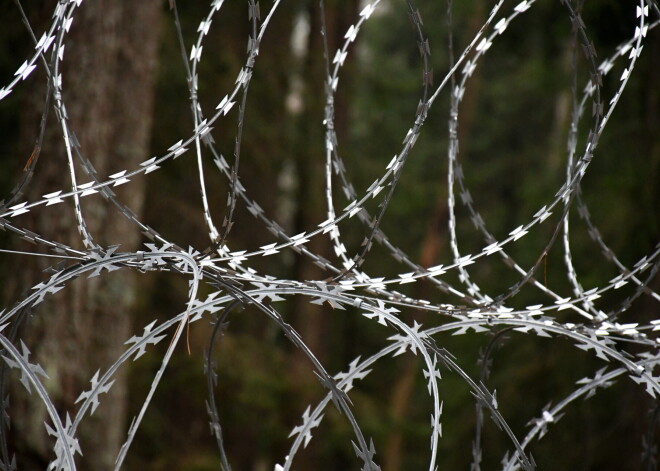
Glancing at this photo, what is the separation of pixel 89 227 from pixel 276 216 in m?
7.51

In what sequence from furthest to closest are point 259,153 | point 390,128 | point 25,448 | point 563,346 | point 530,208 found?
point 390,128, point 530,208, point 259,153, point 563,346, point 25,448

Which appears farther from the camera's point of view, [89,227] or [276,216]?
[276,216]

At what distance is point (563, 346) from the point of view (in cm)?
911

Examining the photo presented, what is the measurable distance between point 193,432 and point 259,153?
3769mm

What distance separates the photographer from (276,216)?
13.4m

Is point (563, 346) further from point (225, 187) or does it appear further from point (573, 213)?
point (225, 187)

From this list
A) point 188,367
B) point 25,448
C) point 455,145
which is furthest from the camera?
point 188,367

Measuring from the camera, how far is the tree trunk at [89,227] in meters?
5.64

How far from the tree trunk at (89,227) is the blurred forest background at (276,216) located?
1 cm

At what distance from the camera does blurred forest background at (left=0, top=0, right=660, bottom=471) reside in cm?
586

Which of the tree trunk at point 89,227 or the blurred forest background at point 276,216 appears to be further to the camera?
the blurred forest background at point 276,216

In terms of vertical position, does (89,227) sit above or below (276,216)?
above

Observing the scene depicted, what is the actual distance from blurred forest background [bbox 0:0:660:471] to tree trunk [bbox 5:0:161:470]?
0.04 ft

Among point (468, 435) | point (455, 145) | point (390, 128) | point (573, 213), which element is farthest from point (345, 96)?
point (455, 145)
